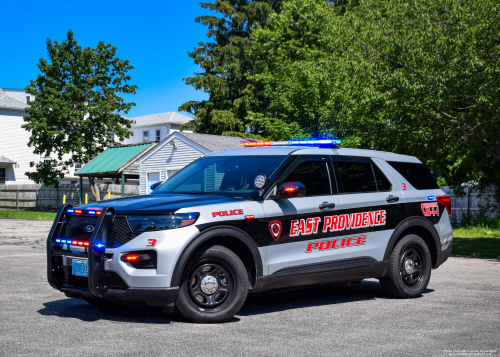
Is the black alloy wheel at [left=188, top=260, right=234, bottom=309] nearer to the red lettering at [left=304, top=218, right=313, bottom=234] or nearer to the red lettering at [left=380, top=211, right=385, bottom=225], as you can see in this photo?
the red lettering at [left=304, top=218, right=313, bottom=234]

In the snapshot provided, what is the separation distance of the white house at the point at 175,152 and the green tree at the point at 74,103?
784 centimetres

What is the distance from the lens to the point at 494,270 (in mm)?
11055

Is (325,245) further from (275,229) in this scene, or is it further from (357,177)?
(357,177)

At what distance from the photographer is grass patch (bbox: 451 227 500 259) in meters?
14.2

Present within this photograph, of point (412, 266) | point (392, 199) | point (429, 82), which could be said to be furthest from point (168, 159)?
point (392, 199)

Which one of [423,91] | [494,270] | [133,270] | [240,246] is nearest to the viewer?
[133,270]

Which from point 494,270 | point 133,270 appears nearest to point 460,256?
point 494,270

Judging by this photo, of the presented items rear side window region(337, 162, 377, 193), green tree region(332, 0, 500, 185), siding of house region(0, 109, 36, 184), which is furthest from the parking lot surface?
siding of house region(0, 109, 36, 184)

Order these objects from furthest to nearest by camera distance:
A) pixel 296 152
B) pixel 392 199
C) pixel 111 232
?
pixel 392 199
pixel 296 152
pixel 111 232

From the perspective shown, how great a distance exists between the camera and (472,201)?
22.8 meters

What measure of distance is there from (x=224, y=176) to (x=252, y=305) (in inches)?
64.0

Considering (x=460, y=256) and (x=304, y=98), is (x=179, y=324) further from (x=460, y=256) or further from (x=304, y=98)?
(x=304, y=98)

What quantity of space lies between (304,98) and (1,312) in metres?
26.0

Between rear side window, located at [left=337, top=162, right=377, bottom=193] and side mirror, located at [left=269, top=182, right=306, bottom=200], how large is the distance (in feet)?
3.25
